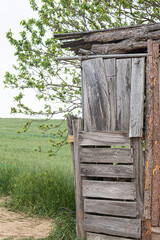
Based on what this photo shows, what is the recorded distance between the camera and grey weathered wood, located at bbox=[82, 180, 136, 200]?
202 inches

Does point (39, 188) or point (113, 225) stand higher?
point (113, 225)

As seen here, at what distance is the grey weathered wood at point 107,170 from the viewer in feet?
16.8

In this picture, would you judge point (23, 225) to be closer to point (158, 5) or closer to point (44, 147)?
point (158, 5)

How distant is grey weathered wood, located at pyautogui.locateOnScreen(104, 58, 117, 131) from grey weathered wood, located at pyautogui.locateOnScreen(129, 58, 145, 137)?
1.02 ft

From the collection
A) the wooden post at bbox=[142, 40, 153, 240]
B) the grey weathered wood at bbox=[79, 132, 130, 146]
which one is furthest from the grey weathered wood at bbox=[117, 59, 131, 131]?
the wooden post at bbox=[142, 40, 153, 240]

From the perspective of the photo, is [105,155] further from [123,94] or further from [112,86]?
[112,86]

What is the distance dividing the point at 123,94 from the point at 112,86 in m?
0.25

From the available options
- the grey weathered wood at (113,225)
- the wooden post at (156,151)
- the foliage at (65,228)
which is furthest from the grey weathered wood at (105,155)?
the foliage at (65,228)

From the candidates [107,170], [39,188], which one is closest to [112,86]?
[107,170]

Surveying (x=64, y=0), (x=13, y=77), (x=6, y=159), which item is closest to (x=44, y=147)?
(x=6, y=159)

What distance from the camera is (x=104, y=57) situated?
5426 mm

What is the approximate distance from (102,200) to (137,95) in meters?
1.96

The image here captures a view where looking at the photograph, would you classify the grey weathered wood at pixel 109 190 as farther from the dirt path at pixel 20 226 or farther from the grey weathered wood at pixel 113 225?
the dirt path at pixel 20 226

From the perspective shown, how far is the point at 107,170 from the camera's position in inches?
208
